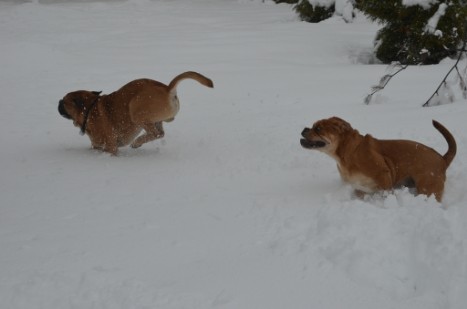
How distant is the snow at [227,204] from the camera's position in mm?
3053

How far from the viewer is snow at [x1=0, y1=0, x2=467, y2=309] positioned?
305 centimetres

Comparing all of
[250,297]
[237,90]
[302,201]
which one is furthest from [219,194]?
[237,90]

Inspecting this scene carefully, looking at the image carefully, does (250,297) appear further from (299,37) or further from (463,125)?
(299,37)

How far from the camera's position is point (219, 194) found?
4730 mm

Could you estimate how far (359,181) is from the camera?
173 inches

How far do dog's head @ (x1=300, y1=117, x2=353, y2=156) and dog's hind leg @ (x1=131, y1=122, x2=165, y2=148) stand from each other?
2.63 meters

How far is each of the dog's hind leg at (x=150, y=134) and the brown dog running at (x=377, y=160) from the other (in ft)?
8.66

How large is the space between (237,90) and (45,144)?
3.63 metres

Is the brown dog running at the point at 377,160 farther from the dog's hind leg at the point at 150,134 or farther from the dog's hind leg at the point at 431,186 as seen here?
the dog's hind leg at the point at 150,134

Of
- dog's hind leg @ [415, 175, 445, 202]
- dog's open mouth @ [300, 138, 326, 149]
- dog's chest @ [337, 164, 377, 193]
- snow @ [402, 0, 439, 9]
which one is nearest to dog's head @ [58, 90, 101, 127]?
dog's open mouth @ [300, 138, 326, 149]

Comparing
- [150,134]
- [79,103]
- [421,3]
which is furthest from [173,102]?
[421,3]

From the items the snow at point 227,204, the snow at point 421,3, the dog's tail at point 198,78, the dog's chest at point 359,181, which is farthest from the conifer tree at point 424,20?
the dog's chest at point 359,181

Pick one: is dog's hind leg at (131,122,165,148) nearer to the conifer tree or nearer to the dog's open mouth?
the dog's open mouth

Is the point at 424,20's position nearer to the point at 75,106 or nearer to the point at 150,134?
the point at 150,134
